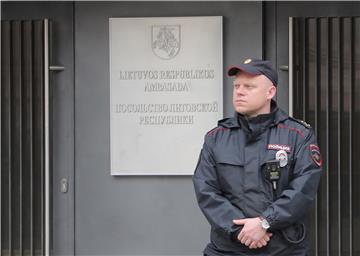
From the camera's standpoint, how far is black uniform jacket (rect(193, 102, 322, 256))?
11.6 ft

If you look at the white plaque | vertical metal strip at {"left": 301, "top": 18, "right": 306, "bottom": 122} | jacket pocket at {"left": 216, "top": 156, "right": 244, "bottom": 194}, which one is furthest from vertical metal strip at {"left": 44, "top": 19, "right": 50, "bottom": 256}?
jacket pocket at {"left": 216, "top": 156, "right": 244, "bottom": 194}

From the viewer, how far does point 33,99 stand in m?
5.95

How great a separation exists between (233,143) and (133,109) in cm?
223

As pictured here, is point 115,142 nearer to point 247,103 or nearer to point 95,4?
point 95,4

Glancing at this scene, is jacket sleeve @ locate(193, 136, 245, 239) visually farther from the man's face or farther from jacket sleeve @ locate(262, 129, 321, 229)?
the man's face

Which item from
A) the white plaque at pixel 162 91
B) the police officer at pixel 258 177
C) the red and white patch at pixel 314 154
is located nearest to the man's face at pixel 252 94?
the police officer at pixel 258 177

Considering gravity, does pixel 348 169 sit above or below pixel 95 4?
below

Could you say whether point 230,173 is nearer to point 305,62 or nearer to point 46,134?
point 305,62

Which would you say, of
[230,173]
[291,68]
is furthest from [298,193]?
[291,68]

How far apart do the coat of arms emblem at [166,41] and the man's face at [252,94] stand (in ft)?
6.92

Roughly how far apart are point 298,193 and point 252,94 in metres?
0.56

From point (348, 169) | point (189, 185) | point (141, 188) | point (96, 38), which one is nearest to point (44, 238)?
point (141, 188)

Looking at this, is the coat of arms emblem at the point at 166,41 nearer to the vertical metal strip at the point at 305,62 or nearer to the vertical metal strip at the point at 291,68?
the vertical metal strip at the point at 291,68

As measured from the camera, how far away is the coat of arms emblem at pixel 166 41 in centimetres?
575
